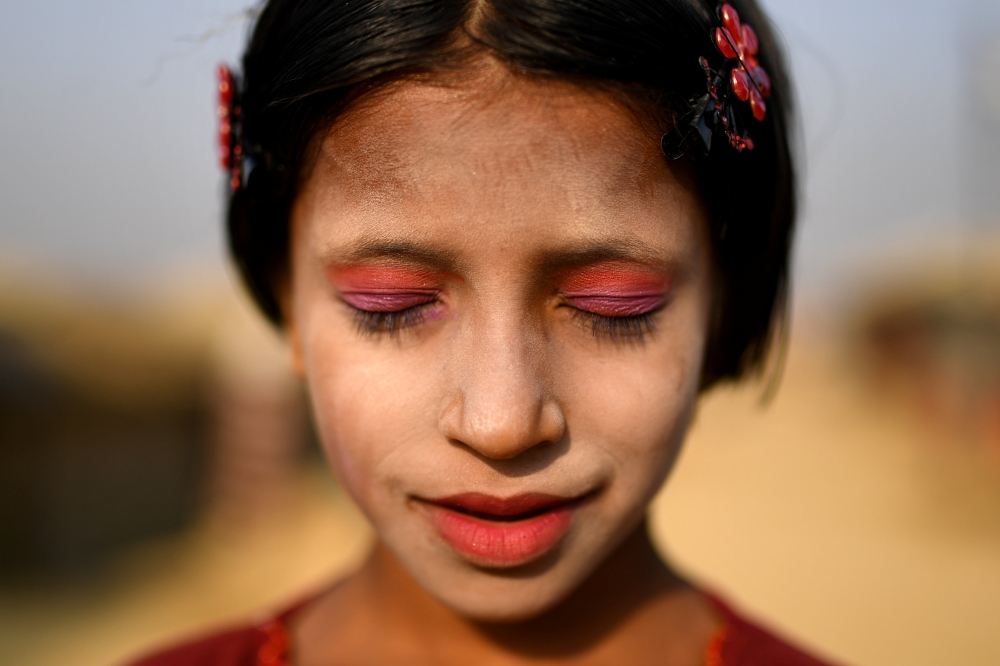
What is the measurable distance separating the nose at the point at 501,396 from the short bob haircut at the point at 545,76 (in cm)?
37

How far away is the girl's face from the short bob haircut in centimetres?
4

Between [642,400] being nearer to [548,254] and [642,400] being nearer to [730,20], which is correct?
[548,254]

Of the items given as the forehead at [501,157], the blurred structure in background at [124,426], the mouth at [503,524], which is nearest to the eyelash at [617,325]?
the forehead at [501,157]

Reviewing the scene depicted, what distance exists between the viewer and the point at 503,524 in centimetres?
121

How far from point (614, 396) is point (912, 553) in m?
7.56

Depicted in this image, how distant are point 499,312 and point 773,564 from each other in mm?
6969

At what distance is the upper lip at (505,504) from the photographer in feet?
3.90

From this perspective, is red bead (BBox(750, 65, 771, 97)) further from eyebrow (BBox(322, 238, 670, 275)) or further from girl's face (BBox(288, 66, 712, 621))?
eyebrow (BBox(322, 238, 670, 275))

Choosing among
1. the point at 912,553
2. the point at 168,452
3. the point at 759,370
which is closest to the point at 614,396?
the point at 759,370

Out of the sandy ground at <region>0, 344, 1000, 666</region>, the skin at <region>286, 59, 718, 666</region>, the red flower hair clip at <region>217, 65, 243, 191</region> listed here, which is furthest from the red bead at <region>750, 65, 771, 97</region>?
the sandy ground at <region>0, 344, 1000, 666</region>

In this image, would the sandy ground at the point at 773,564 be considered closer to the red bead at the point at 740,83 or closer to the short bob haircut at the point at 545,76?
the short bob haircut at the point at 545,76

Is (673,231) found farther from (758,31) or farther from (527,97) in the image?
(758,31)

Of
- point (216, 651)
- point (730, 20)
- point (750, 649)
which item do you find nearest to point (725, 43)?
point (730, 20)

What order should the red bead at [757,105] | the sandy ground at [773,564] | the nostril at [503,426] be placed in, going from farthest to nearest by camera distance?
1. the sandy ground at [773,564]
2. the red bead at [757,105]
3. the nostril at [503,426]
